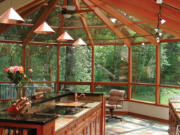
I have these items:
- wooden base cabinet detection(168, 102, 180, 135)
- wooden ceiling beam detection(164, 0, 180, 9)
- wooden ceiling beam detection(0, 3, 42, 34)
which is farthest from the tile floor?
wooden ceiling beam detection(0, 3, 42, 34)

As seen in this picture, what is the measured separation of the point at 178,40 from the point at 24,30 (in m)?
5.67

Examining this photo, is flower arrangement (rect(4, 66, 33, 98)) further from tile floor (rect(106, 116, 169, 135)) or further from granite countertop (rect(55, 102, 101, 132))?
tile floor (rect(106, 116, 169, 135))

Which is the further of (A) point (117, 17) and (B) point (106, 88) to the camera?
(B) point (106, 88)

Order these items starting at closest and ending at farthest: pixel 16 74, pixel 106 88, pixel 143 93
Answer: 1. pixel 16 74
2. pixel 143 93
3. pixel 106 88

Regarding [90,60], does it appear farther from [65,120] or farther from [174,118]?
[65,120]

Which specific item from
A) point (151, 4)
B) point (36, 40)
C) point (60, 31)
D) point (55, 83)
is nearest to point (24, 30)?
point (36, 40)

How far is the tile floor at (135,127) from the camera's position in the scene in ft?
23.9

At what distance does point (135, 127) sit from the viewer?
7.86 meters

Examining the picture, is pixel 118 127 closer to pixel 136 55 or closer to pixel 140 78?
pixel 140 78

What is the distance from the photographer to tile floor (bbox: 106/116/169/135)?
7.27m

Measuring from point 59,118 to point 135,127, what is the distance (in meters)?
4.46

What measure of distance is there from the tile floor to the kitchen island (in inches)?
56.6

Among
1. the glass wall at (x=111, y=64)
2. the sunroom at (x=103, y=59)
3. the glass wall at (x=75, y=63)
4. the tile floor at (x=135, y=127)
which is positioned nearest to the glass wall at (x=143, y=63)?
the sunroom at (x=103, y=59)

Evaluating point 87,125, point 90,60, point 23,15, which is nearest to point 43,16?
point 23,15
